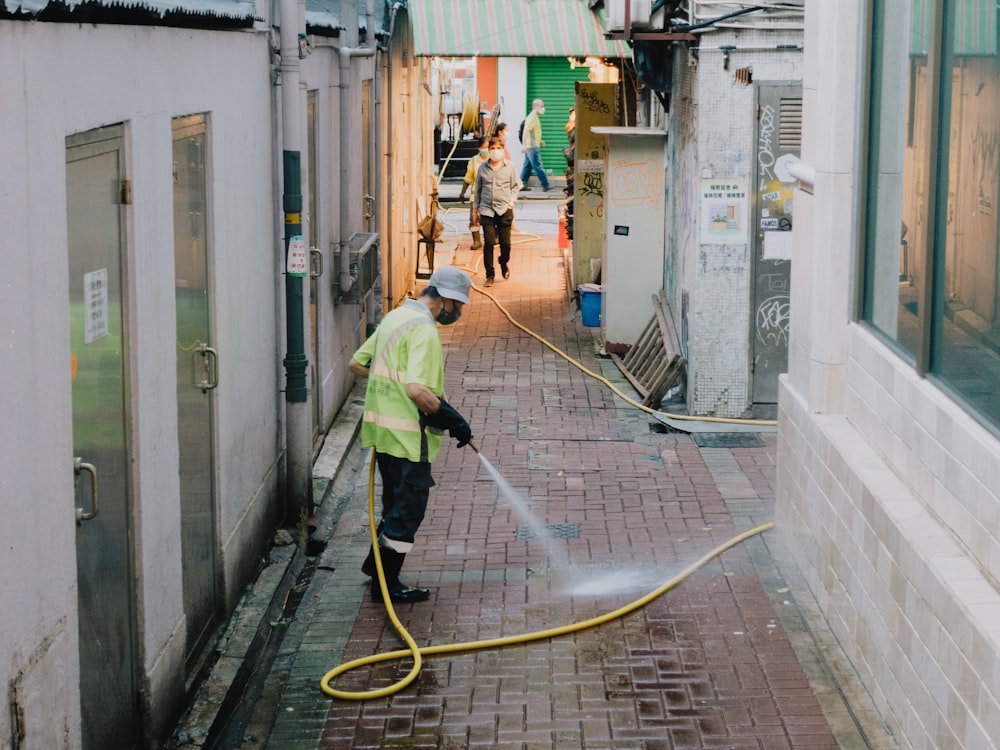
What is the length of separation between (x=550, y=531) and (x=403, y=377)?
2.11 metres

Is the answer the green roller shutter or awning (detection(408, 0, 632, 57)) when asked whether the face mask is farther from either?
the green roller shutter

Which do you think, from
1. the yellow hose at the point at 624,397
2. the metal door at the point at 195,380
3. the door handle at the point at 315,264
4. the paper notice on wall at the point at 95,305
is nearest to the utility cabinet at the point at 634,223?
the yellow hose at the point at 624,397

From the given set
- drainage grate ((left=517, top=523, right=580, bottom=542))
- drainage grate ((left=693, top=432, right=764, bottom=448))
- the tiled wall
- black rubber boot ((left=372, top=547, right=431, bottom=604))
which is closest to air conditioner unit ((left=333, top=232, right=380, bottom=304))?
drainage grate ((left=693, top=432, right=764, bottom=448))

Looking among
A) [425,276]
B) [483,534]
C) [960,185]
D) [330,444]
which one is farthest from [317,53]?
[425,276]

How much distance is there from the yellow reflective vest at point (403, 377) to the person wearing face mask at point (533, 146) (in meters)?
22.8

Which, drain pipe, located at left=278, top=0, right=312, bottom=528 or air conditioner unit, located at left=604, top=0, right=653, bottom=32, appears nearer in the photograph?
drain pipe, located at left=278, top=0, right=312, bottom=528


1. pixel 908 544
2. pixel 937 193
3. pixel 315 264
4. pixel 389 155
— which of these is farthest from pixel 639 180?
pixel 908 544

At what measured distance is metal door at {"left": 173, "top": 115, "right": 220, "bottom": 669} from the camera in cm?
646

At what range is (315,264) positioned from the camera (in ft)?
33.7

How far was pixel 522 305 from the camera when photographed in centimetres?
1784

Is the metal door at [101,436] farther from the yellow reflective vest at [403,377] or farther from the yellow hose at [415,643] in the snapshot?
the yellow reflective vest at [403,377]

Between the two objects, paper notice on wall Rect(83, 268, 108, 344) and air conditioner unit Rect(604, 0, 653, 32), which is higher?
air conditioner unit Rect(604, 0, 653, 32)

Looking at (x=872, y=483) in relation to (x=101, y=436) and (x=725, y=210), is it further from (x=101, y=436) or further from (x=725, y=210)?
(x=725, y=210)

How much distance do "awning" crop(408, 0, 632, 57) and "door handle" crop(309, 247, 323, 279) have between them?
21.3 ft
